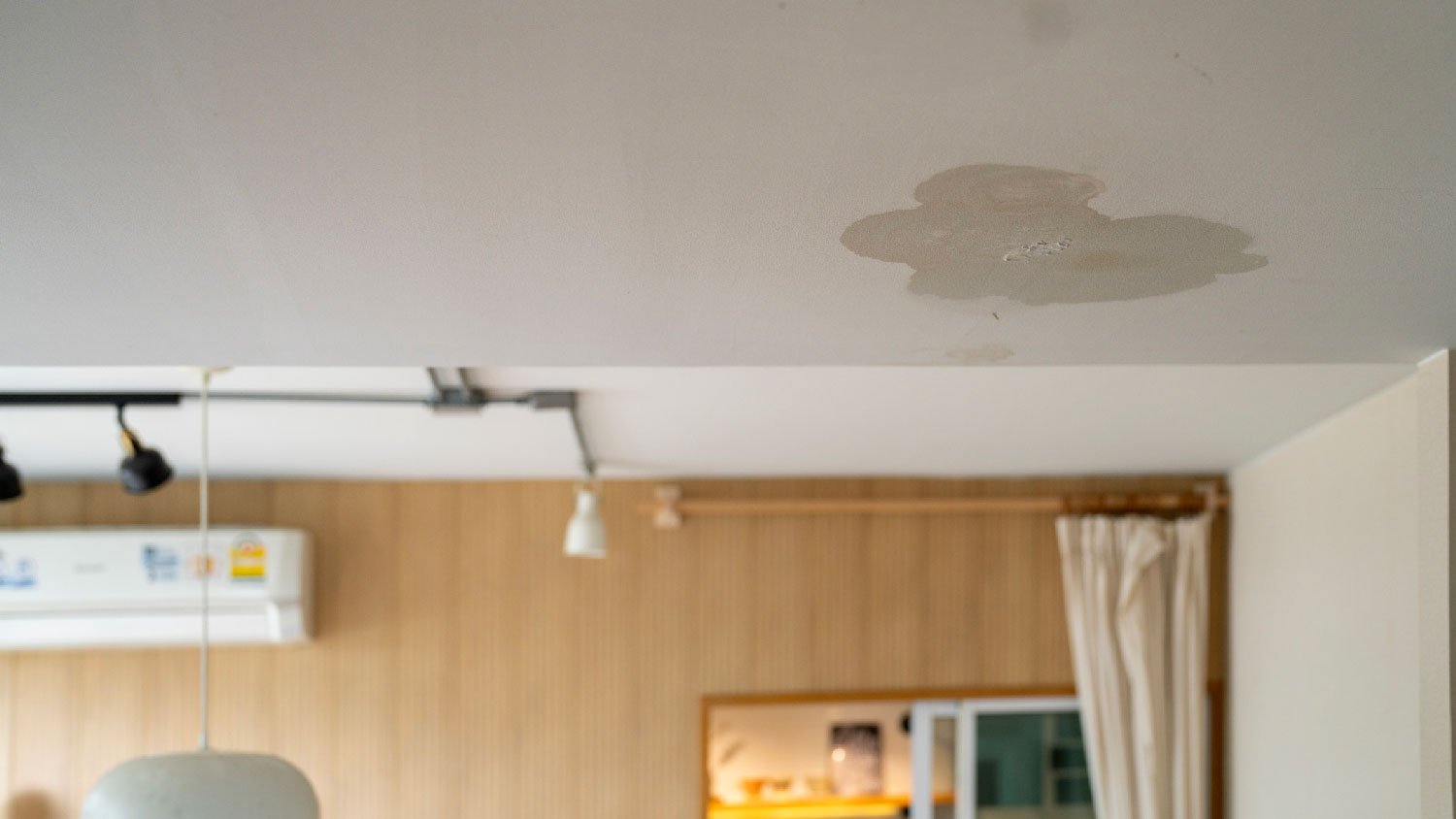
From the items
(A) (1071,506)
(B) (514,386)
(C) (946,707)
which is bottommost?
(C) (946,707)

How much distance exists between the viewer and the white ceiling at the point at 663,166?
144 cm

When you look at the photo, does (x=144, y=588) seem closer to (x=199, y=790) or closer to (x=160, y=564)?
(x=160, y=564)

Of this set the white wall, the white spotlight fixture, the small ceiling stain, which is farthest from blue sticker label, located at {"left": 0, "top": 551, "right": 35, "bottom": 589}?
the white wall

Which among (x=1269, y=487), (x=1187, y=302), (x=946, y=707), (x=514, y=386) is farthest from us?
(x=946, y=707)

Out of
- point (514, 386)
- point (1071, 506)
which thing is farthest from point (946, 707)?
point (514, 386)

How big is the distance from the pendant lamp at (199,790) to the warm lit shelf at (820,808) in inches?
118

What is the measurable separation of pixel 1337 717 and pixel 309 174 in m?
3.80

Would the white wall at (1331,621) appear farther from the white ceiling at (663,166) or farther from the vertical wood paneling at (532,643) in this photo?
the white ceiling at (663,166)

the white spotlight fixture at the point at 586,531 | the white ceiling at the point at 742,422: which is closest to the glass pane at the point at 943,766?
the white ceiling at the point at 742,422

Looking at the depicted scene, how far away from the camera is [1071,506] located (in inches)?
201

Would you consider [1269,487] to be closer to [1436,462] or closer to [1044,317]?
[1436,462]

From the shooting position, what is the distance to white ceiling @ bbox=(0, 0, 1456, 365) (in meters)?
1.44

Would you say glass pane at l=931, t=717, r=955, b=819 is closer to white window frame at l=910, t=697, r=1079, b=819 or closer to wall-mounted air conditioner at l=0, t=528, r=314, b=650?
white window frame at l=910, t=697, r=1079, b=819

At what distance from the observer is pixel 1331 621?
430 centimetres
